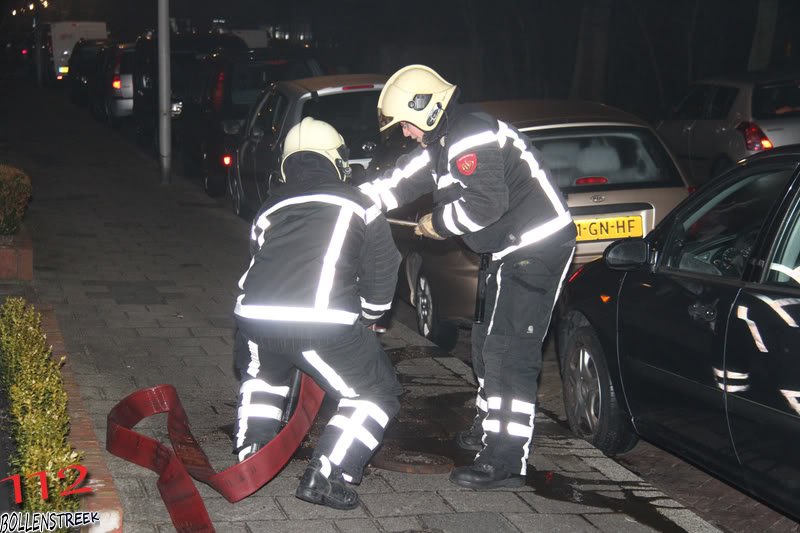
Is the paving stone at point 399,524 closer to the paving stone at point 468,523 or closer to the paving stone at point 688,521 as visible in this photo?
the paving stone at point 468,523

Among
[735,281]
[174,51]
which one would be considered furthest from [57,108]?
[735,281]

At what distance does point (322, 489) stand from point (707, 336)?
5.54 feet

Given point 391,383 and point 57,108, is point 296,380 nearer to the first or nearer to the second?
point 391,383

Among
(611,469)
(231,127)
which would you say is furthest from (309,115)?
(611,469)

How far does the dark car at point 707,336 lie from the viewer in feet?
15.0

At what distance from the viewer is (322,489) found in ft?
16.1

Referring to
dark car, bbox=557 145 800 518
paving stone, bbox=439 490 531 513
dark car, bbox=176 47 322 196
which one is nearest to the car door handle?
dark car, bbox=557 145 800 518

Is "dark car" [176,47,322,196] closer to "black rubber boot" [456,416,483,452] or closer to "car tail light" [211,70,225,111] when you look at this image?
"car tail light" [211,70,225,111]

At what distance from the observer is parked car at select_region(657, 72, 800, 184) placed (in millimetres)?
15016

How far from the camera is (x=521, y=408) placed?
18.2 feet

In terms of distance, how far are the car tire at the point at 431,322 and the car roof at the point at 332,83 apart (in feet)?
10.8

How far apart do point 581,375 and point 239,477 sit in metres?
2.11

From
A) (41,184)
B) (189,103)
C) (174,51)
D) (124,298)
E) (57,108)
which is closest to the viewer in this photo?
(124,298)

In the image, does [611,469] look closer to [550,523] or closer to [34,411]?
[550,523]
